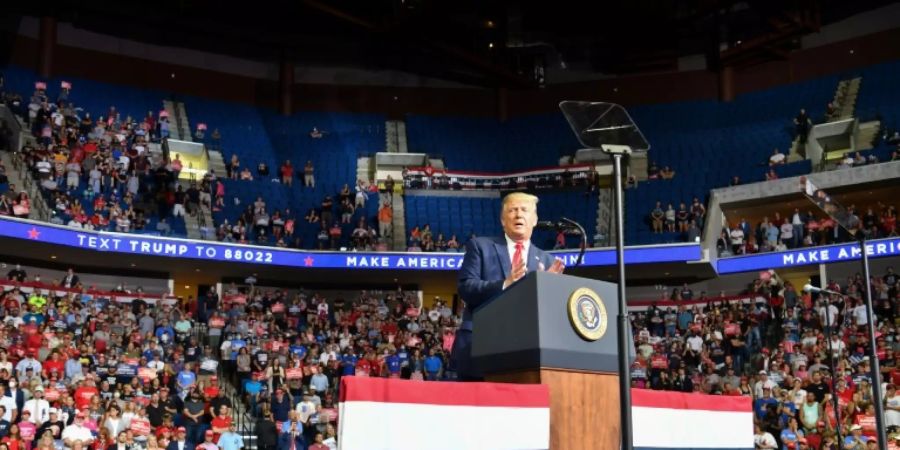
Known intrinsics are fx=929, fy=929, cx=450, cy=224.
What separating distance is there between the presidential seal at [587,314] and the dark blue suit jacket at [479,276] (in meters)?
0.49

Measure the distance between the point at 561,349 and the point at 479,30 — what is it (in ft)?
104

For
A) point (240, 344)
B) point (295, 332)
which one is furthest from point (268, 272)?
point (240, 344)

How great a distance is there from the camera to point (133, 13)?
3388 cm

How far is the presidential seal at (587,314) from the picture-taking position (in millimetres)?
4531

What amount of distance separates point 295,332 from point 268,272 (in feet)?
21.4

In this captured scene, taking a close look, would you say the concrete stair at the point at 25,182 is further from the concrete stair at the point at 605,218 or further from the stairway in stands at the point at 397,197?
the concrete stair at the point at 605,218

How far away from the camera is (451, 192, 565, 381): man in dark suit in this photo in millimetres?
5098

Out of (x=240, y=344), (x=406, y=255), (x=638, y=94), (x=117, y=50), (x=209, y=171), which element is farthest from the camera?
(x=638, y=94)

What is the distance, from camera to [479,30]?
1384 inches

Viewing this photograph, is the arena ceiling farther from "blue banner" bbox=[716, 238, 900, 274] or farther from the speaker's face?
the speaker's face

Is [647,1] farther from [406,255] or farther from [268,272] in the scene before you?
[268,272]

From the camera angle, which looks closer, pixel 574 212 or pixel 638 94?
pixel 574 212

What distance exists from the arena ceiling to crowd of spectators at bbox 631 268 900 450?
11.0 m

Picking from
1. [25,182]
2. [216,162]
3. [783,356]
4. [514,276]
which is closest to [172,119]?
[216,162]
